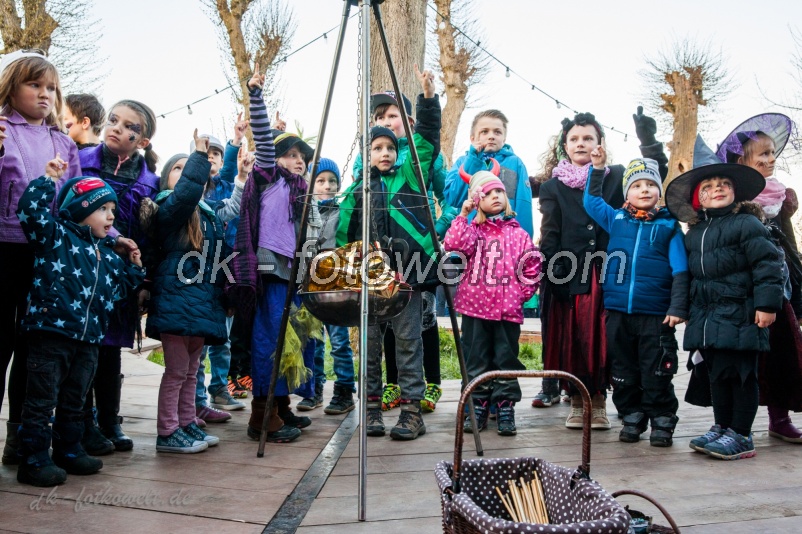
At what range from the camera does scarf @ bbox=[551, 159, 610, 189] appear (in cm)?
403

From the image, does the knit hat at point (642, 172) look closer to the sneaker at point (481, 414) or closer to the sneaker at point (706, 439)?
the sneaker at point (706, 439)

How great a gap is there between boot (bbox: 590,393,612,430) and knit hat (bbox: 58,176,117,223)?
2.72m

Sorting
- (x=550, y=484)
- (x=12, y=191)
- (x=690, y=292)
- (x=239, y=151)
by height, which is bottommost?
(x=550, y=484)

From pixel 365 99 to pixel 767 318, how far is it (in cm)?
206

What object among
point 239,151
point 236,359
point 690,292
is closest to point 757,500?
point 690,292

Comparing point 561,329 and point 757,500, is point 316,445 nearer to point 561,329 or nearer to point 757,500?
point 561,329

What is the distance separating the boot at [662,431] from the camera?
11.2 feet

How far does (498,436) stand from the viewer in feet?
12.0

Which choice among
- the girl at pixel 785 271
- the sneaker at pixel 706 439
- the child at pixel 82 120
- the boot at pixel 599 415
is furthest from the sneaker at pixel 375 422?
the child at pixel 82 120

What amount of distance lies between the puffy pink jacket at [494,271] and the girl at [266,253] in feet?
2.93

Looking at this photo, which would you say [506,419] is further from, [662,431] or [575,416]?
[662,431]

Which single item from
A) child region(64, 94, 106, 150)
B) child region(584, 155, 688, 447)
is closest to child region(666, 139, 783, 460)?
child region(584, 155, 688, 447)

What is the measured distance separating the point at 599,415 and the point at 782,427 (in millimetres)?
913

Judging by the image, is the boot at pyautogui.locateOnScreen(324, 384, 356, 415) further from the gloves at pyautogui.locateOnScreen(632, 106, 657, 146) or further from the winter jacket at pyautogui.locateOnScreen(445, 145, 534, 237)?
the gloves at pyautogui.locateOnScreen(632, 106, 657, 146)
